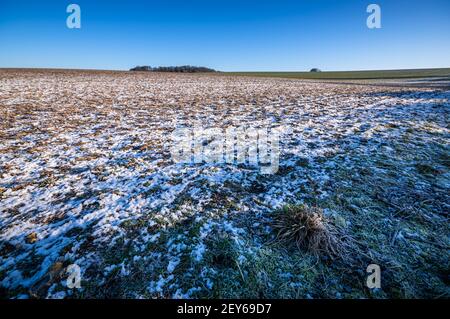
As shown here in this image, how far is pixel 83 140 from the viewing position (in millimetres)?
6625

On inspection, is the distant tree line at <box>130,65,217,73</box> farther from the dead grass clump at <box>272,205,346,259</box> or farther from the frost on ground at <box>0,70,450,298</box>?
the dead grass clump at <box>272,205,346,259</box>

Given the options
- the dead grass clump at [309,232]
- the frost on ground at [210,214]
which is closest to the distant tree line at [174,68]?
the frost on ground at [210,214]

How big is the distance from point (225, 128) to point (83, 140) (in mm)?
4675

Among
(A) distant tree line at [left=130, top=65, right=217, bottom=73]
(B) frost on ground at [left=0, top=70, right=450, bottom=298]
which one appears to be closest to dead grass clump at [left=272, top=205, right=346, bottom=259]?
(B) frost on ground at [left=0, top=70, right=450, bottom=298]

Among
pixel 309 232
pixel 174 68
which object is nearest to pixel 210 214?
pixel 309 232

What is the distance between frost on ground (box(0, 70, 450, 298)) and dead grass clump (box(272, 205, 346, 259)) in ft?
0.38

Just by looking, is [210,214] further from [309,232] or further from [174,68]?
[174,68]

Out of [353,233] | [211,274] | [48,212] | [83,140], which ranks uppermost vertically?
[83,140]

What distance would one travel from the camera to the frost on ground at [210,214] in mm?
2723

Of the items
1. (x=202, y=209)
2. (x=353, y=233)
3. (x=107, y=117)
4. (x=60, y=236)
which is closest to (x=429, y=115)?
(x=353, y=233)

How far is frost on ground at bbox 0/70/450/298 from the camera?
2723 mm

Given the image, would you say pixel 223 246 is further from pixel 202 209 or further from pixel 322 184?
pixel 322 184

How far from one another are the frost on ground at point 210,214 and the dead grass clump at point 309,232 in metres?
0.12

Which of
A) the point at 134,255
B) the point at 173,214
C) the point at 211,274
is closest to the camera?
the point at 211,274
